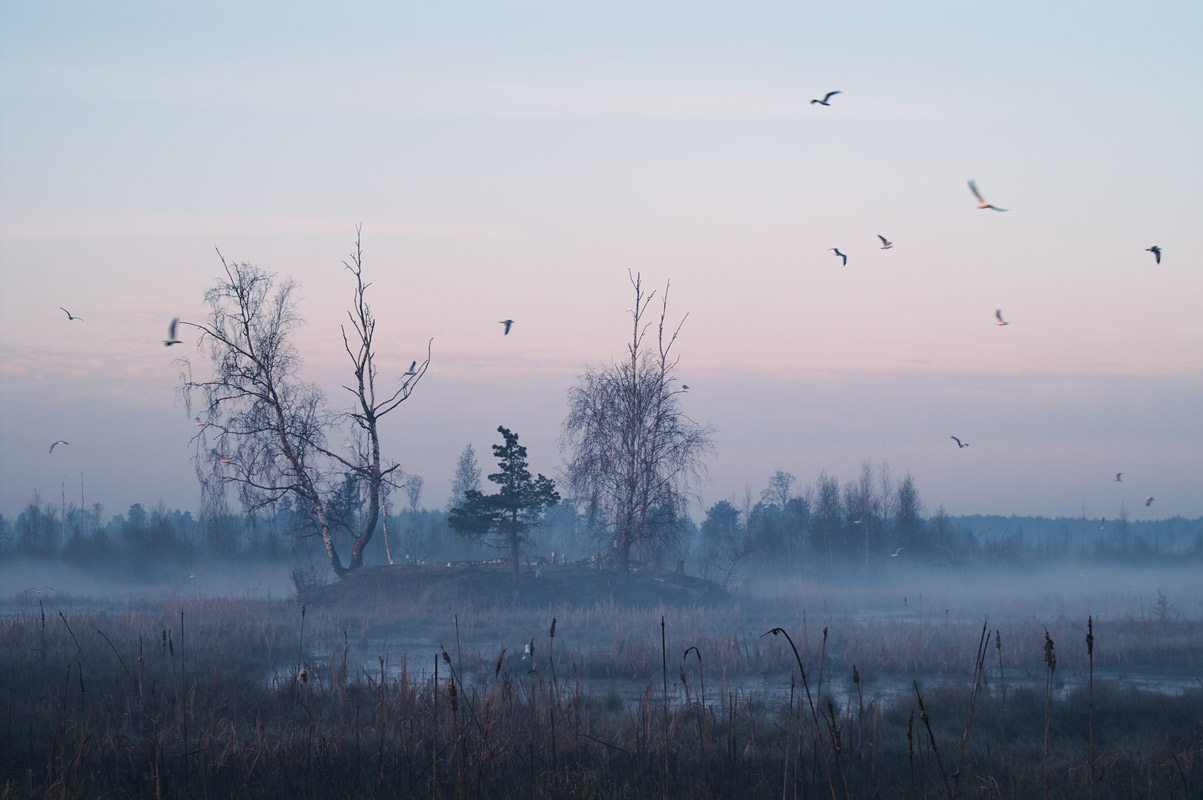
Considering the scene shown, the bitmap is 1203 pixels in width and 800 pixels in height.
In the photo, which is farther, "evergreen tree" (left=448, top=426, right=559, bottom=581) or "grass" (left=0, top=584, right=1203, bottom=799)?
"evergreen tree" (left=448, top=426, right=559, bottom=581)

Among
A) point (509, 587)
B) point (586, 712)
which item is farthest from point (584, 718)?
point (509, 587)

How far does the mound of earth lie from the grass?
4.66m

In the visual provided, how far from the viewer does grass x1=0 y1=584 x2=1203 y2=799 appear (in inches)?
243

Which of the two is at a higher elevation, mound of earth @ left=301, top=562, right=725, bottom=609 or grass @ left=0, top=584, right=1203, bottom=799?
grass @ left=0, top=584, right=1203, bottom=799

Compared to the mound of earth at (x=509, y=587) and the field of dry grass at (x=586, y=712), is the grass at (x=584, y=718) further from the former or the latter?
the mound of earth at (x=509, y=587)

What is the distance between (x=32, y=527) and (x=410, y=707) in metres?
62.9

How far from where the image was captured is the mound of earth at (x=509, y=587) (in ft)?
89.2

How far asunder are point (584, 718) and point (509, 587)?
19.0 metres

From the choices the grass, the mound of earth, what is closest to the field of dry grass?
the grass

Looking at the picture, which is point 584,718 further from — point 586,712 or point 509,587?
point 509,587

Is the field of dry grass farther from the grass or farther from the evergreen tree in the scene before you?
the evergreen tree

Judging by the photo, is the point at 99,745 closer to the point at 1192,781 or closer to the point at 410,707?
the point at 410,707

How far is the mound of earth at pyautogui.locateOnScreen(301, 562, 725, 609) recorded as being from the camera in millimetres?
27203

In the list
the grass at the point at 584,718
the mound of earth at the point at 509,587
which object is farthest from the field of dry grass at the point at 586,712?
the mound of earth at the point at 509,587
